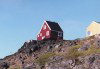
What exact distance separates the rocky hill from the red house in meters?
12.4

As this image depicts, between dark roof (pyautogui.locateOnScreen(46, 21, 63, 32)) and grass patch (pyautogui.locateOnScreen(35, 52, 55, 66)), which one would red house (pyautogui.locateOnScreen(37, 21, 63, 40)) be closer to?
dark roof (pyautogui.locateOnScreen(46, 21, 63, 32))

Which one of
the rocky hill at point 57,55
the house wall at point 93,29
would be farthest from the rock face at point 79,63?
the house wall at point 93,29

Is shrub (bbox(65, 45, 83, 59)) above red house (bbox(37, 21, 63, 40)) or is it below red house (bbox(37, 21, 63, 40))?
below

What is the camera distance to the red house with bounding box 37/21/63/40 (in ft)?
408

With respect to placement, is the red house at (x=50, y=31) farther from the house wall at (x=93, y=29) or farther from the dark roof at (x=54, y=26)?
the house wall at (x=93, y=29)

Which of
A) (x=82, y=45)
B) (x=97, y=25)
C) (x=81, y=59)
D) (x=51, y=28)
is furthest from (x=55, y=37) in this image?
(x=81, y=59)

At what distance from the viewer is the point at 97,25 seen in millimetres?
111938

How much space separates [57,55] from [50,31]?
2934cm

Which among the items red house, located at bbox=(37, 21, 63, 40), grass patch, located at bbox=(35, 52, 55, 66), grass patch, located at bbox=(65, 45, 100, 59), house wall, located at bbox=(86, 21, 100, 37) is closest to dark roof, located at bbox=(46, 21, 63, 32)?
red house, located at bbox=(37, 21, 63, 40)

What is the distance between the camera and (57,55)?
313ft

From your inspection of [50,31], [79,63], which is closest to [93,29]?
[50,31]

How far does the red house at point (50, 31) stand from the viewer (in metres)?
124

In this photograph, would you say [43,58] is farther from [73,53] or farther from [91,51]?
[91,51]

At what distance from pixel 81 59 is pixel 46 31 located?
133ft
